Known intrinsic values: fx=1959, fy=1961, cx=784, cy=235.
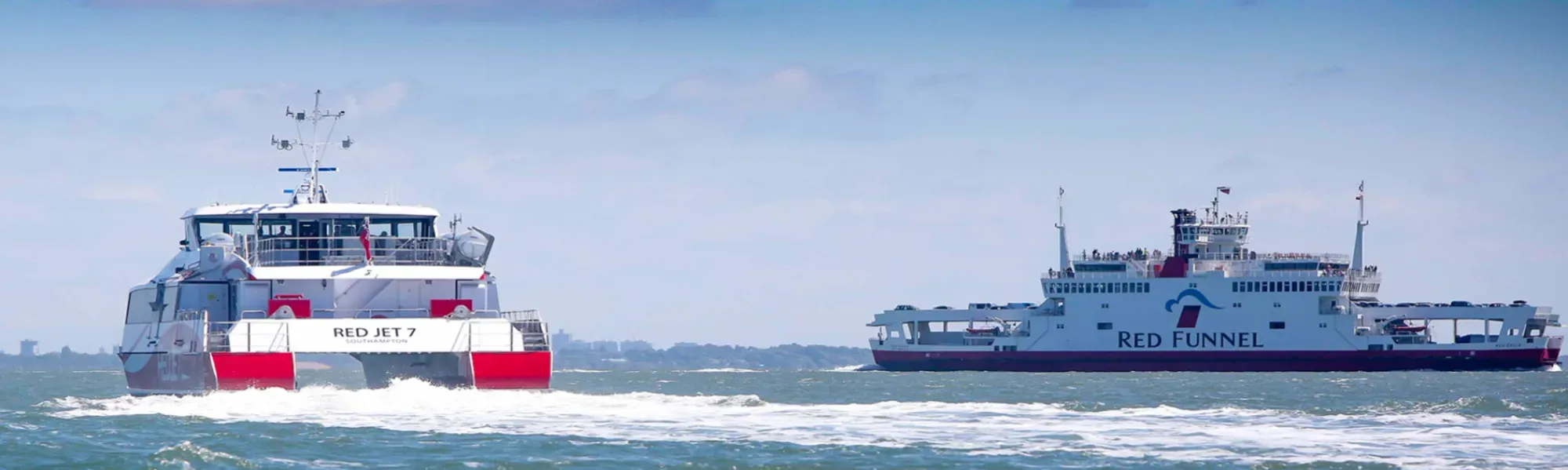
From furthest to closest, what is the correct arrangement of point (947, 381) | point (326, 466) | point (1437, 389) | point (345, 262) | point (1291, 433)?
point (947, 381) < point (1437, 389) < point (345, 262) < point (1291, 433) < point (326, 466)

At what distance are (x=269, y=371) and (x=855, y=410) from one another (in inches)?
356

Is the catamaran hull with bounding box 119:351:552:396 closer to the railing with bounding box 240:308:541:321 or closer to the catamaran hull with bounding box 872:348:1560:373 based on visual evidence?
the railing with bounding box 240:308:541:321

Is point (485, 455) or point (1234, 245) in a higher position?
point (1234, 245)

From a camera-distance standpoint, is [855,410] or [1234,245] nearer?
[855,410]

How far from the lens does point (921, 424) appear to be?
2739 centimetres

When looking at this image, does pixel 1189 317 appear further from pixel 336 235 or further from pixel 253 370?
pixel 253 370

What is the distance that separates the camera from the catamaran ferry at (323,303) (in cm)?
3067

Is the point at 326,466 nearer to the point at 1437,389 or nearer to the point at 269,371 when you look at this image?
the point at 269,371

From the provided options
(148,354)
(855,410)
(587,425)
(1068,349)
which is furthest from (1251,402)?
(1068,349)

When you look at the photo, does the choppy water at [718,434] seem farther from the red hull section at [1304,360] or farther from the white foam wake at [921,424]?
the red hull section at [1304,360]

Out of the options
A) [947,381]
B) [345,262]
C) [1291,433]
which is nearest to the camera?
[1291,433]

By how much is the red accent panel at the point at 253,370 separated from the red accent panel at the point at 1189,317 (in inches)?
2520

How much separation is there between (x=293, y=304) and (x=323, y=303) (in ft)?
3.38

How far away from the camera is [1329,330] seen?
88.1 m
